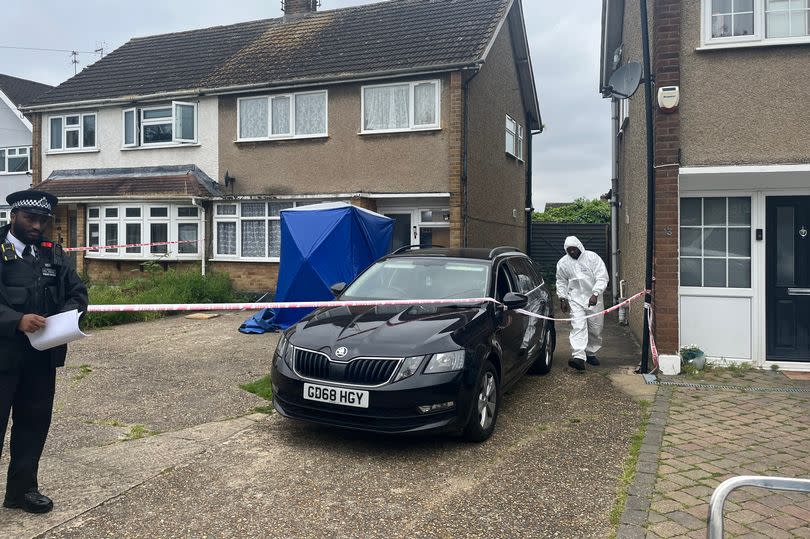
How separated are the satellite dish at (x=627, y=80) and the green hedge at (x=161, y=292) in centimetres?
927

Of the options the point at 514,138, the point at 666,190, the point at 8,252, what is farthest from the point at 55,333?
the point at 514,138

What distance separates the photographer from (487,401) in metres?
5.21

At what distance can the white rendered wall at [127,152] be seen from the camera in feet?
55.2

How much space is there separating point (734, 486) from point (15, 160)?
1152 inches

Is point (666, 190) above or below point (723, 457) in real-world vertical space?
above

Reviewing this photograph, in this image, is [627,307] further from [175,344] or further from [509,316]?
[175,344]

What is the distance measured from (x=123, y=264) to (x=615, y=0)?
13.9 meters

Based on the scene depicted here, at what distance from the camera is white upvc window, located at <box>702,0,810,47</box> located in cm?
733

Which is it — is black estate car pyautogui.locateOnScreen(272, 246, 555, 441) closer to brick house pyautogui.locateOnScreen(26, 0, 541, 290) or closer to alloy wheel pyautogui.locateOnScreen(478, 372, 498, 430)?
alloy wheel pyautogui.locateOnScreen(478, 372, 498, 430)

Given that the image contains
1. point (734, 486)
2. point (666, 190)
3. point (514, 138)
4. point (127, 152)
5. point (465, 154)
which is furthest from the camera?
point (514, 138)

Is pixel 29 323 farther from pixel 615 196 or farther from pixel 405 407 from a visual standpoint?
pixel 615 196

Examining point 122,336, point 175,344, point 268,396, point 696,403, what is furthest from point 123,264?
point 696,403

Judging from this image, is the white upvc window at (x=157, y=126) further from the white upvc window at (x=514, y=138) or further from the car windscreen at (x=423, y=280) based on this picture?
the car windscreen at (x=423, y=280)

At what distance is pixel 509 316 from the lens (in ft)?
19.9
